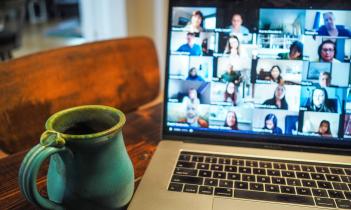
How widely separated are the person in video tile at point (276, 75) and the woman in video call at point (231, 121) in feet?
0.30

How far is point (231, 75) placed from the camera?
2.10 feet

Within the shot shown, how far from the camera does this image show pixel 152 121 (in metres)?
0.83

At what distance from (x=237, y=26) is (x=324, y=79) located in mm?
174

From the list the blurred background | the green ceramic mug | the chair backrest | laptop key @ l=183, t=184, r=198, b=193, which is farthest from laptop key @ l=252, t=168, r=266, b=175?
the blurred background

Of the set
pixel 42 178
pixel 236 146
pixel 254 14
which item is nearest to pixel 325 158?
pixel 236 146

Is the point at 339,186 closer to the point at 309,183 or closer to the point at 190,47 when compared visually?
the point at 309,183

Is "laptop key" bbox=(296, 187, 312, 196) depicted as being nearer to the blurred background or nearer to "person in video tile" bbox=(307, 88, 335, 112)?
"person in video tile" bbox=(307, 88, 335, 112)

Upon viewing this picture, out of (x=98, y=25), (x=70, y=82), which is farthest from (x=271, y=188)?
(x=98, y=25)

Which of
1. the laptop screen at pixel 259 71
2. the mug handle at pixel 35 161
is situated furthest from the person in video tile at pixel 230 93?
the mug handle at pixel 35 161

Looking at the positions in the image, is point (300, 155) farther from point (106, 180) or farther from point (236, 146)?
point (106, 180)

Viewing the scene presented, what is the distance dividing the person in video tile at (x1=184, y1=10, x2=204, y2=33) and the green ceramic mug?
9.7 inches

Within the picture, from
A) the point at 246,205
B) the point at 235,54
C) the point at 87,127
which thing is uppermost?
the point at 235,54

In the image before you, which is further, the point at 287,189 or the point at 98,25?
the point at 98,25

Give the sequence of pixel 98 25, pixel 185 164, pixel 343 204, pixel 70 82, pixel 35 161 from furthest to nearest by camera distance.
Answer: pixel 98 25 < pixel 70 82 < pixel 185 164 < pixel 343 204 < pixel 35 161
